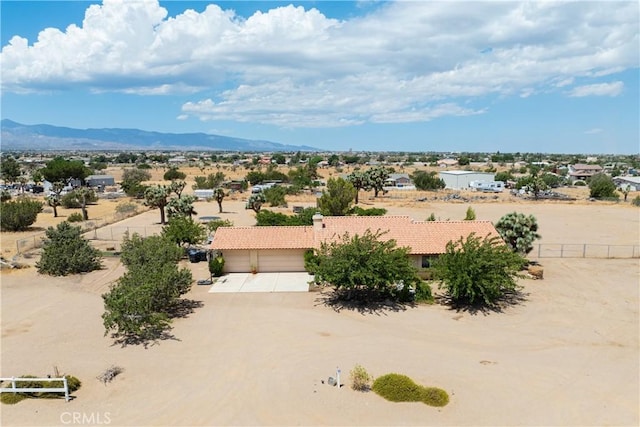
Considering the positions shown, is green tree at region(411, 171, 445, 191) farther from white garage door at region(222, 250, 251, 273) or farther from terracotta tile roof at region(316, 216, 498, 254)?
white garage door at region(222, 250, 251, 273)

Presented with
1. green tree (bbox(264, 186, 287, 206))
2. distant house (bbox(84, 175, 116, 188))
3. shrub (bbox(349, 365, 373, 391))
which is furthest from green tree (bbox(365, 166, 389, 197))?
shrub (bbox(349, 365, 373, 391))

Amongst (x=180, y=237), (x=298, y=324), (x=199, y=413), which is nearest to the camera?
(x=199, y=413)

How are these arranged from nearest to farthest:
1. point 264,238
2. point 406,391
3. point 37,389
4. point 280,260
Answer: point 37,389
point 406,391
point 280,260
point 264,238

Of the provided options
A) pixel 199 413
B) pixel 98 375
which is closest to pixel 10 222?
pixel 98 375

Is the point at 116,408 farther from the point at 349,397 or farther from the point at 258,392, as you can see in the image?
the point at 349,397

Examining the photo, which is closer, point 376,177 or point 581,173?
point 376,177

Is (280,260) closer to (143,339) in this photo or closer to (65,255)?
(143,339)

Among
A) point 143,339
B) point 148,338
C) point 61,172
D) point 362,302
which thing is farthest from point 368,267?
point 61,172
